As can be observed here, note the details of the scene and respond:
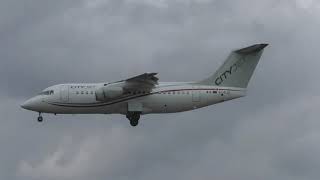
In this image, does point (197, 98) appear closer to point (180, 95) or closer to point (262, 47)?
point (180, 95)

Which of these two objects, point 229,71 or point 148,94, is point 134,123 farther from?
point 229,71

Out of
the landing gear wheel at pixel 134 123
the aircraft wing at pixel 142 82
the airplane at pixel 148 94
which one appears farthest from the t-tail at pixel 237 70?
the landing gear wheel at pixel 134 123

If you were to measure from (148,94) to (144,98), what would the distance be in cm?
38

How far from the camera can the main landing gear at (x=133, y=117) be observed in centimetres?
5459

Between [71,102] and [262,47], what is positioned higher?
[262,47]

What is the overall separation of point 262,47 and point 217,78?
12.0ft

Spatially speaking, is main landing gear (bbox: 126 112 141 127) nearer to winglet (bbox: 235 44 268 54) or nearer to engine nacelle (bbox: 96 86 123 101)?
engine nacelle (bbox: 96 86 123 101)

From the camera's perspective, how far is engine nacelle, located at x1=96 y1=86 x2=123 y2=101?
52.9 metres

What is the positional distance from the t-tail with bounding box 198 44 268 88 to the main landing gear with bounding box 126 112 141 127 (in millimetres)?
4800

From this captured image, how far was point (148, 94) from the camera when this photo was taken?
2133 inches

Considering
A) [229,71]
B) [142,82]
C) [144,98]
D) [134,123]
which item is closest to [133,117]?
[134,123]

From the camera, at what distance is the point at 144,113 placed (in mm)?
54594

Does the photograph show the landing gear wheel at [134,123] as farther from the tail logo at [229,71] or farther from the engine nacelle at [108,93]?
the tail logo at [229,71]

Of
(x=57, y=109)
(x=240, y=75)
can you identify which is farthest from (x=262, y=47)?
(x=57, y=109)
